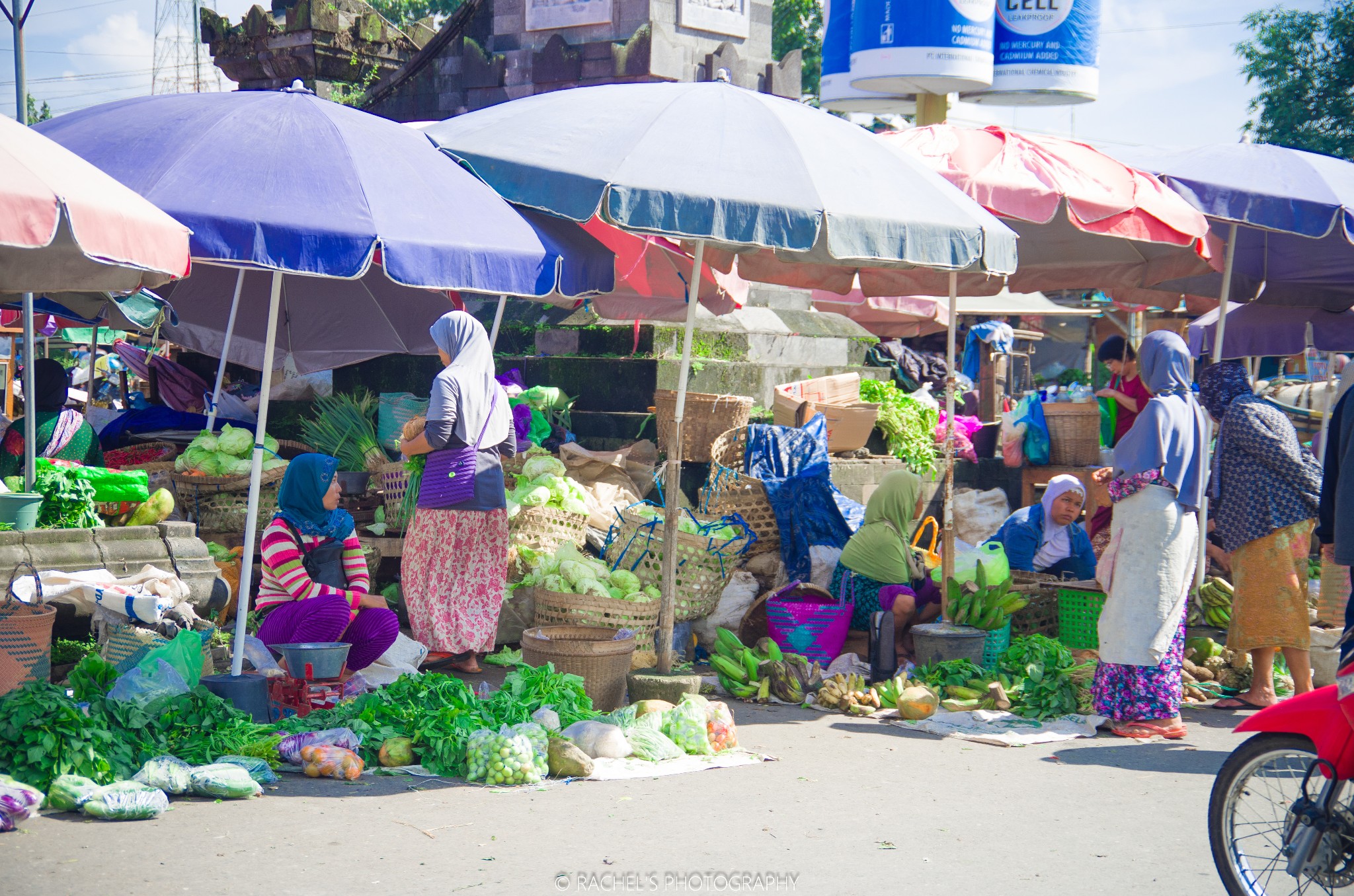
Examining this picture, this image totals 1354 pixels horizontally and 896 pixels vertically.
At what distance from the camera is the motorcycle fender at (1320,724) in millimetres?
3375

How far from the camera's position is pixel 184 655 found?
5.41 metres

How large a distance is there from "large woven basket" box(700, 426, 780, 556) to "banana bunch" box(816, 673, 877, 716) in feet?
5.60

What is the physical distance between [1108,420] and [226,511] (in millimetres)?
6964

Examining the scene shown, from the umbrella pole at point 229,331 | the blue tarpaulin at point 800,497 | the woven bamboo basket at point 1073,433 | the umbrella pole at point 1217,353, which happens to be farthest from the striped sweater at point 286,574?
the woven bamboo basket at point 1073,433

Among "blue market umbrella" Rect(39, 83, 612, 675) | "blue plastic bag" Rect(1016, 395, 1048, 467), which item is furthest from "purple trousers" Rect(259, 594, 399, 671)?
"blue plastic bag" Rect(1016, 395, 1048, 467)

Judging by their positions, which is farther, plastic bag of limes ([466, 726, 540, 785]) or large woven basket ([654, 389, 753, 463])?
large woven basket ([654, 389, 753, 463])

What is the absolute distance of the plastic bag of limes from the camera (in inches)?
194

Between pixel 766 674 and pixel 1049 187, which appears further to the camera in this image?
pixel 1049 187

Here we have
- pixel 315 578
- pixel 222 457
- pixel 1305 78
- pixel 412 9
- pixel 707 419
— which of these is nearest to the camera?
pixel 315 578

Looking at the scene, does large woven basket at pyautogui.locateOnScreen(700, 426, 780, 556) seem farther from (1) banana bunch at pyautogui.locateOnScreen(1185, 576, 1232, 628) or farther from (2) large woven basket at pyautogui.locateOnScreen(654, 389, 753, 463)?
(1) banana bunch at pyautogui.locateOnScreen(1185, 576, 1232, 628)

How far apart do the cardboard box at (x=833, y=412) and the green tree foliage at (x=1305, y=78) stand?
74.7 ft

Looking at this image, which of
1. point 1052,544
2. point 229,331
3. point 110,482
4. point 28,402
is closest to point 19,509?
point 110,482

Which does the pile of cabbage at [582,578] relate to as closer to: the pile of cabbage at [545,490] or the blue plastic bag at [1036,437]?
the pile of cabbage at [545,490]

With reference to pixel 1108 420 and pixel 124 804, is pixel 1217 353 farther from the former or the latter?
pixel 124 804
